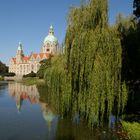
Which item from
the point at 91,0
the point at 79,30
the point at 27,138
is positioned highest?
the point at 91,0

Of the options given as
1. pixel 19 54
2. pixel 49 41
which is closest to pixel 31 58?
pixel 19 54

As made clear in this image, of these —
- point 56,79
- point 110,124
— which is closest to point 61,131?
point 110,124

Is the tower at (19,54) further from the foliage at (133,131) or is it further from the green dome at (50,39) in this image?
the foliage at (133,131)

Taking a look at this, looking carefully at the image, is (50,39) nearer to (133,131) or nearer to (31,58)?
(31,58)

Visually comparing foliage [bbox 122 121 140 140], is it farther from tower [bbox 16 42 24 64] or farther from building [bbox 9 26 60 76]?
tower [bbox 16 42 24 64]

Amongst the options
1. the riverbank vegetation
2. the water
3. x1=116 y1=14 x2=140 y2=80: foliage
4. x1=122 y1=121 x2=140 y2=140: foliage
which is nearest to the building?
x1=116 y1=14 x2=140 y2=80: foliage

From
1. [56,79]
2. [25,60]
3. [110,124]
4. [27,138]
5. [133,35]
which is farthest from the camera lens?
[25,60]

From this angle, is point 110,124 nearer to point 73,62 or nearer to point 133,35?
point 73,62

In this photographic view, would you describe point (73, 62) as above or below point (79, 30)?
below

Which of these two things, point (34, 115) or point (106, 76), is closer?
point (106, 76)

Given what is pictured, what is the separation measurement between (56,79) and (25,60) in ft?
470

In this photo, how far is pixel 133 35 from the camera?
2817 cm

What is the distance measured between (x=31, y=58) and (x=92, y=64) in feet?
471

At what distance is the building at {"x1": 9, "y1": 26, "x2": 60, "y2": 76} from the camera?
157 m
